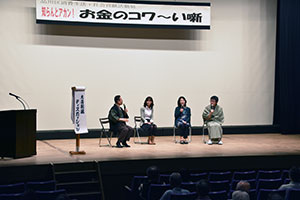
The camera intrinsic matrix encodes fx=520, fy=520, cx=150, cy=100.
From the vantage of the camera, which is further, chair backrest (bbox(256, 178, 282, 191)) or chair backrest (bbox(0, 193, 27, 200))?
chair backrest (bbox(256, 178, 282, 191))

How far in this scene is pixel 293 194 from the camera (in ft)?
17.5

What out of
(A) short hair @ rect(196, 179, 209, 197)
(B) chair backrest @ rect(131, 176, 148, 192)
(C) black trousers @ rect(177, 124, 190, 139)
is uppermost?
(C) black trousers @ rect(177, 124, 190, 139)

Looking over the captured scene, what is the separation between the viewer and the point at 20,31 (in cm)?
1021

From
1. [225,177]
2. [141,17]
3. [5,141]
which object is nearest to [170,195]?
[225,177]

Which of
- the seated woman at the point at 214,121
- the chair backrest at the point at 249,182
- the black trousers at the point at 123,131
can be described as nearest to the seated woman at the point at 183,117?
the seated woman at the point at 214,121

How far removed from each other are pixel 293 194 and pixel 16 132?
406 centimetres

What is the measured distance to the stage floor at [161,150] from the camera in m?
7.82

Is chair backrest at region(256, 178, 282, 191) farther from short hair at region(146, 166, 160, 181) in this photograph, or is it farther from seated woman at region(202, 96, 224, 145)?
seated woman at region(202, 96, 224, 145)

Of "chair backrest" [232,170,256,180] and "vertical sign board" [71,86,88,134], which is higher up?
"vertical sign board" [71,86,88,134]

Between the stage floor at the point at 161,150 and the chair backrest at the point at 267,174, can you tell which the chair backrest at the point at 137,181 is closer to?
the stage floor at the point at 161,150

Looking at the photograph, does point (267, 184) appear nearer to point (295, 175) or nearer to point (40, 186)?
point (295, 175)

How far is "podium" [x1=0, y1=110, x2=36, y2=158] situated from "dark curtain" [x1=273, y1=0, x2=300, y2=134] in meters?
5.98

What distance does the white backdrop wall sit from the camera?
404 inches

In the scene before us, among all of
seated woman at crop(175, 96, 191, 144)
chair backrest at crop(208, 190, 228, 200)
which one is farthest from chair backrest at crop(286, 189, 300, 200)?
seated woman at crop(175, 96, 191, 144)
